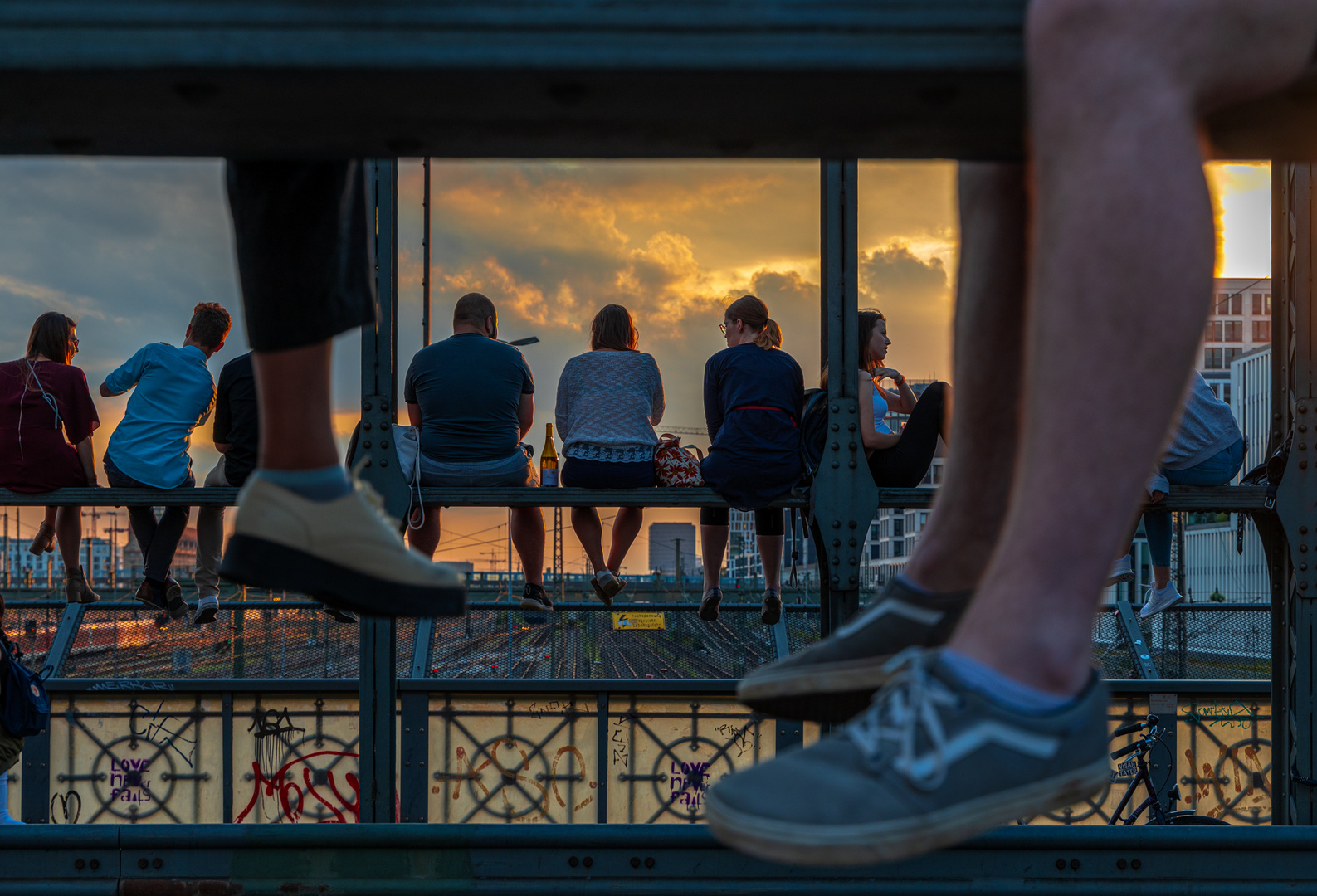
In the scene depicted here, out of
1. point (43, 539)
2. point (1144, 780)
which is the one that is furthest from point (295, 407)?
point (1144, 780)

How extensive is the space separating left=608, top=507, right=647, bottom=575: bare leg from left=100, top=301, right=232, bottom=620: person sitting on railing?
7.34 feet

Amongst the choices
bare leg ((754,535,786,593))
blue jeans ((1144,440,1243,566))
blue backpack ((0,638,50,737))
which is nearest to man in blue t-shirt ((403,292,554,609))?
bare leg ((754,535,786,593))

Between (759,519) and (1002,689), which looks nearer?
(1002,689)

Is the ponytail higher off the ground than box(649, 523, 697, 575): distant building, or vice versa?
the ponytail

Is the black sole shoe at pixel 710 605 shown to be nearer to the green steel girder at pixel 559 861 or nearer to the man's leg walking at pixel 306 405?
the green steel girder at pixel 559 861

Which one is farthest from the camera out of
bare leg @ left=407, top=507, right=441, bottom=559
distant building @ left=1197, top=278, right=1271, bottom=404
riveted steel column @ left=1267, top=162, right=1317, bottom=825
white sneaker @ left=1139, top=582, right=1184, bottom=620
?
distant building @ left=1197, top=278, right=1271, bottom=404

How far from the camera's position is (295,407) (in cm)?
117

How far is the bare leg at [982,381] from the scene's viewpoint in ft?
3.45

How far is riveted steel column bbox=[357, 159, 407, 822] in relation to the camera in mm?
4141

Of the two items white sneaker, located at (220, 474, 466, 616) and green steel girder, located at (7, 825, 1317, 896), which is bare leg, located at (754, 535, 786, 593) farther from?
white sneaker, located at (220, 474, 466, 616)

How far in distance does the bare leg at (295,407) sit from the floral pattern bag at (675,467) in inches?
155

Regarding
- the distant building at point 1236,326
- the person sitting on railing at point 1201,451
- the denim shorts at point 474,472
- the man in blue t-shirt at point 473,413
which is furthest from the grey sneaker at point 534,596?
the distant building at point 1236,326

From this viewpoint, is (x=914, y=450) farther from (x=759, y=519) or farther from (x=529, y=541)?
(x=529, y=541)

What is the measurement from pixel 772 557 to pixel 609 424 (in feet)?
4.51
